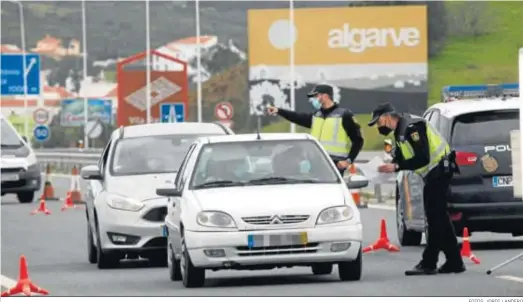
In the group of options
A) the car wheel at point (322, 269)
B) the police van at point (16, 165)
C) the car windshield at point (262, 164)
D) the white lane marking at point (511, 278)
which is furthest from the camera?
the police van at point (16, 165)

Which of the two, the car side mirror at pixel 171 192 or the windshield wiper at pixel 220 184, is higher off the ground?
the windshield wiper at pixel 220 184

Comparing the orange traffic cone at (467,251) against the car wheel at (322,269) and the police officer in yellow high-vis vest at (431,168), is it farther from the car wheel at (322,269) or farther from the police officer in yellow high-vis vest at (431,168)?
the car wheel at (322,269)

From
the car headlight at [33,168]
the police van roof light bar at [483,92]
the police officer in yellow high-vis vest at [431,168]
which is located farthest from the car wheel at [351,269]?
the car headlight at [33,168]

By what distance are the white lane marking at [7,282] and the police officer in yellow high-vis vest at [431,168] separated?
11.4 ft

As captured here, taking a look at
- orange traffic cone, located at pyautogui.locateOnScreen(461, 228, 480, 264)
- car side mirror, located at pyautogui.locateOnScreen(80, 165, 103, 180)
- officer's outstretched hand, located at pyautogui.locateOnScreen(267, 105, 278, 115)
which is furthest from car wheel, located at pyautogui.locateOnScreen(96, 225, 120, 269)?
orange traffic cone, located at pyautogui.locateOnScreen(461, 228, 480, 264)

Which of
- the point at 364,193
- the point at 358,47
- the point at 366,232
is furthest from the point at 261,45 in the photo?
the point at 366,232

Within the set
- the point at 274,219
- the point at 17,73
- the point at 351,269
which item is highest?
the point at 17,73

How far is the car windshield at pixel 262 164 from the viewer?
17391 mm

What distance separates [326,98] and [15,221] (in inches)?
494

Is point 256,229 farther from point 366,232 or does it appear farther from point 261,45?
point 261,45

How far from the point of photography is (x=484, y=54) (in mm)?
117125

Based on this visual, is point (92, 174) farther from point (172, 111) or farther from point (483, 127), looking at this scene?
point (172, 111)

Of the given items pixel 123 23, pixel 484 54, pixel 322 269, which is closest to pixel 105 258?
pixel 322 269

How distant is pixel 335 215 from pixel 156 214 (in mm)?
3903
